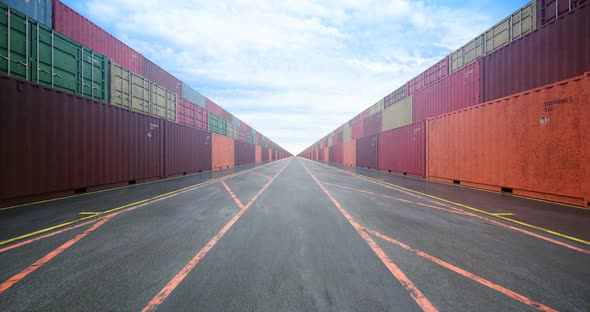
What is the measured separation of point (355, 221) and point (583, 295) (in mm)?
2938

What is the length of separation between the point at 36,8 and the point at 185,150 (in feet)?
29.7

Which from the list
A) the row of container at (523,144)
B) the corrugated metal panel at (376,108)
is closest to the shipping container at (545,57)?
the row of container at (523,144)

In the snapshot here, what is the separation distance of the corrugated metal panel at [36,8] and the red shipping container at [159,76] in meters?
6.56

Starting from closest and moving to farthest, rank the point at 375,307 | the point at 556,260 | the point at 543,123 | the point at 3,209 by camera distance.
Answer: the point at 375,307
the point at 556,260
the point at 3,209
the point at 543,123

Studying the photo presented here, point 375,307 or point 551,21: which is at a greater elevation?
point 551,21

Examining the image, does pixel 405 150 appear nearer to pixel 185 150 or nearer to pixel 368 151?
pixel 368 151

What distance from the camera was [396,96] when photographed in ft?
71.8

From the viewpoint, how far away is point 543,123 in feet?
21.9

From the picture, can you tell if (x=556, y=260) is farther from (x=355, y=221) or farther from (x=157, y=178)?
(x=157, y=178)

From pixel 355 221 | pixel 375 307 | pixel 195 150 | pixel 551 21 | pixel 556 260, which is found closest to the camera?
pixel 375 307

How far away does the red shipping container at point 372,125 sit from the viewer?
82.2ft

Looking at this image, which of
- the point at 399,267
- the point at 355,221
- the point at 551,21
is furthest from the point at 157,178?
the point at 551,21

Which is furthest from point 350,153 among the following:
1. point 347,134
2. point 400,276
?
A: point 400,276

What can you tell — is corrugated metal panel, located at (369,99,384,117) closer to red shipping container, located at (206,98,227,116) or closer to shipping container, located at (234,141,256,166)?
shipping container, located at (234,141,256,166)
